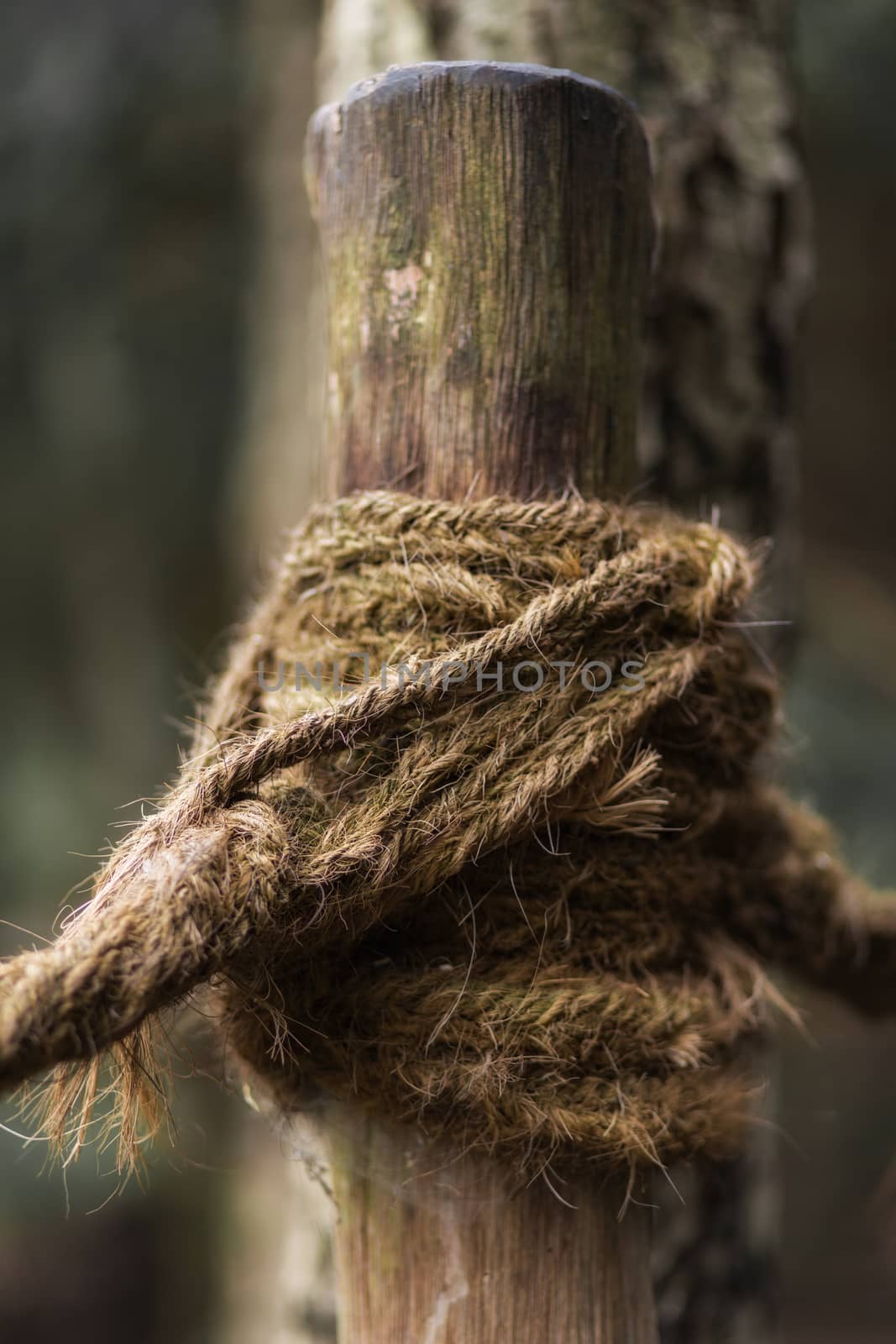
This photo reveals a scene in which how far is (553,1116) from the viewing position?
49 centimetres

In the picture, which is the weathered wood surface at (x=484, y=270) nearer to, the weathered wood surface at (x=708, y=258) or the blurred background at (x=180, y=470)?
the weathered wood surface at (x=708, y=258)

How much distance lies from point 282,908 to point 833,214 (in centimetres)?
278

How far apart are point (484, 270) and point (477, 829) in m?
0.26

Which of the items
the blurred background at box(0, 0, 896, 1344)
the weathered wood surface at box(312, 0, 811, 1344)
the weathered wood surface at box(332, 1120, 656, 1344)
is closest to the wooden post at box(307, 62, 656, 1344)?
the weathered wood surface at box(332, 1120, 656, 1344)

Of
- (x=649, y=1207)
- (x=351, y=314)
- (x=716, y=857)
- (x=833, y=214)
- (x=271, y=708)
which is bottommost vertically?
(x=649, y=1207)

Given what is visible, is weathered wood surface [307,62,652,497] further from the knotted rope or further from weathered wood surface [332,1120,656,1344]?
weathered wood surface [332,1120,656,1344]

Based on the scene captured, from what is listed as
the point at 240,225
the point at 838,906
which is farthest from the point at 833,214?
the point at 838,906

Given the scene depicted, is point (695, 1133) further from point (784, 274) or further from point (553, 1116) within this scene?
point (784, 274)

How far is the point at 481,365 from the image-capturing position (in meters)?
0.52

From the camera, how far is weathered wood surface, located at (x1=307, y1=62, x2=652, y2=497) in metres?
0.51

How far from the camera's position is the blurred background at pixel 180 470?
7.43 ft

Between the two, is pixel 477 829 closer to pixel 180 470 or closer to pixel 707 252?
pixel 707 252

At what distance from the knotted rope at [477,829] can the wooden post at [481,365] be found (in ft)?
0.09

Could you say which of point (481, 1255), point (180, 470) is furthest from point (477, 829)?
point (180, 470)
